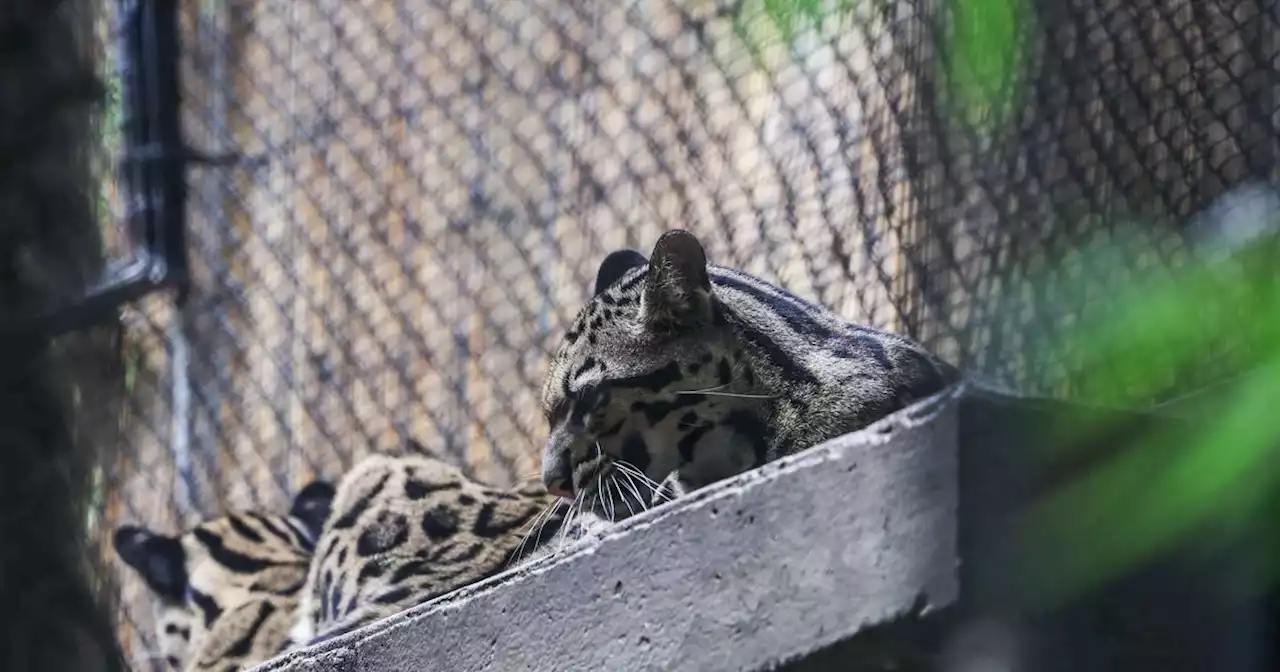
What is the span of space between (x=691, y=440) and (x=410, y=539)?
1.90 feet

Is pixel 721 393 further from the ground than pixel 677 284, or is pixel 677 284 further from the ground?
pixel 677 284

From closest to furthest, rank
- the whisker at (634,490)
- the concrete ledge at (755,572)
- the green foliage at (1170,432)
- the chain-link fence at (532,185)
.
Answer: the green foliage at (1170,432) < the concrete ledge at (755,572) < the chain-link fence at (532,185) < the whisker at (634,490)

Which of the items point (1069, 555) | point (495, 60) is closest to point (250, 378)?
point (495, 60)

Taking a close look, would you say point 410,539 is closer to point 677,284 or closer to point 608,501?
point 608,501

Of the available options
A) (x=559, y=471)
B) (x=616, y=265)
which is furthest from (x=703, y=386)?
(x=616, y=265)

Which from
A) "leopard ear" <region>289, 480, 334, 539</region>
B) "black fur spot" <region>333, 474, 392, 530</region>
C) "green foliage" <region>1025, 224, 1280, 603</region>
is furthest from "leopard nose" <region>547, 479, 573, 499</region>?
"leopard ear" <region>289, 480, 334, 539</region>

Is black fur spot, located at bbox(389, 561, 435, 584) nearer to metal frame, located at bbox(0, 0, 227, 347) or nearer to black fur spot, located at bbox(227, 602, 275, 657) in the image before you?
black fur spot, located at bbox(227, 602, 275, 657)

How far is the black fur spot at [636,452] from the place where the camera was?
2242 mm

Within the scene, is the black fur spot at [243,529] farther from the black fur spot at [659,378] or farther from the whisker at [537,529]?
the black fur spot at [659,378]

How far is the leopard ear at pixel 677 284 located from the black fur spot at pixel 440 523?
20.4 inches

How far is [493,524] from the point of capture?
2.47 m

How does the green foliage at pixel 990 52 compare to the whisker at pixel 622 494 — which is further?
the whisker at pixel 622 494

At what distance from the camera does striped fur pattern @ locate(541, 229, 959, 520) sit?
2.17 metres

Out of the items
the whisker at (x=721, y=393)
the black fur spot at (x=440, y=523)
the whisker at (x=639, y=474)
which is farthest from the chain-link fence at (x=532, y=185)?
the black fur spot at (x=440, y=523)
